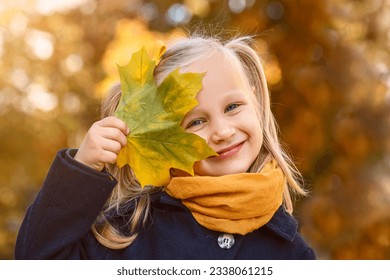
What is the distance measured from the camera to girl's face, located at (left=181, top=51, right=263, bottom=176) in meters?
1.06

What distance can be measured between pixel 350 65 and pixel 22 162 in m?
1.89

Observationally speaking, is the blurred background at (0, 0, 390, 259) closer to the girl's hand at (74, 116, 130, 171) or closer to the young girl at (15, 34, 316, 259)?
the young girl at (15, 34, 316, 259)

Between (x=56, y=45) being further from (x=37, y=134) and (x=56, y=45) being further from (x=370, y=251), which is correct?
(x=370, y=251)

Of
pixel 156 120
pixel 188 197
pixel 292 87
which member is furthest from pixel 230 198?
pixel 292 87

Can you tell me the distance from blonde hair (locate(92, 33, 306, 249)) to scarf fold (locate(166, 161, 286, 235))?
84mm

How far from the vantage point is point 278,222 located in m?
1.12

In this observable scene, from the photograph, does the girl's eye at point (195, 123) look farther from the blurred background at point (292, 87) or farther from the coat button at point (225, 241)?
the blurred background at point (292, 87)

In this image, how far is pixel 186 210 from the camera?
111 cm

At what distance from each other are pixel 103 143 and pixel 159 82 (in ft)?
0.65

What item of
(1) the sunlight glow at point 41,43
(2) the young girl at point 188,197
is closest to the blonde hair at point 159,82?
(2) the young girl at point 188,197

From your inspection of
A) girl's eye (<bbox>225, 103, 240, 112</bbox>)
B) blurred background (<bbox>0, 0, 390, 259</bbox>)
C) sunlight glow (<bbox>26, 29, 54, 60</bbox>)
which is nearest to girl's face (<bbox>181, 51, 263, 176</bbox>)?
girl's eye (<bbox>225, 103, 240, 112</bbox>)

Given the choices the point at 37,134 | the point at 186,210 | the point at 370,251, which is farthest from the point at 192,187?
the point at 370,251

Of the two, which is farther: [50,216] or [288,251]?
[288,251]

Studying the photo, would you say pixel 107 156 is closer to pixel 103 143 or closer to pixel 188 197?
pixel 103 143
